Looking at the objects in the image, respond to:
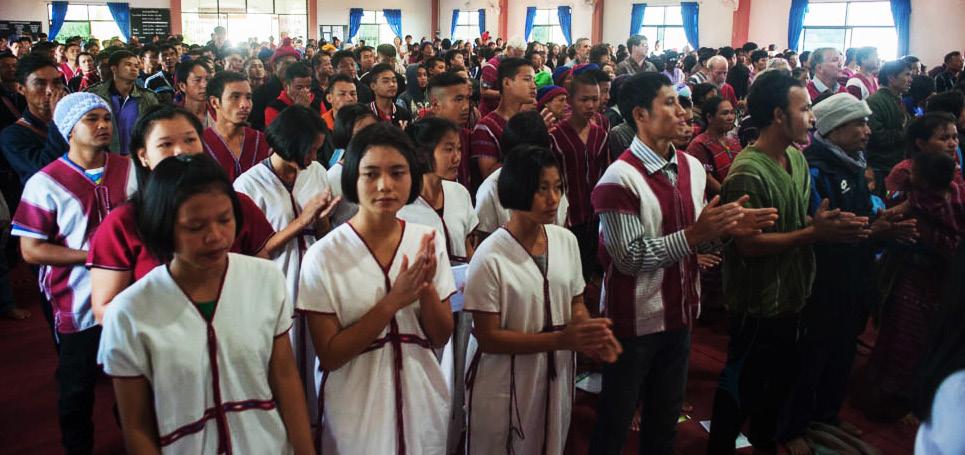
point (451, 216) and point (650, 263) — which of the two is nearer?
point (650, 263)

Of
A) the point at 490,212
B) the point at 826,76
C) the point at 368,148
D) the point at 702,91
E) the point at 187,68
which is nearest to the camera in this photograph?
the point at 368,148

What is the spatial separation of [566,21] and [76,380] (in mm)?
20031

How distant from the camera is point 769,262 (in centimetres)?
242

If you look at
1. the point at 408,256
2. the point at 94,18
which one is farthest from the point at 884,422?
the point at 94,18

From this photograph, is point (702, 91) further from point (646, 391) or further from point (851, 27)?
point (851, 27)

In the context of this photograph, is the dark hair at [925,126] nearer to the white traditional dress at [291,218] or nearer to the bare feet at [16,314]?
the white traditional dress at [291,218]

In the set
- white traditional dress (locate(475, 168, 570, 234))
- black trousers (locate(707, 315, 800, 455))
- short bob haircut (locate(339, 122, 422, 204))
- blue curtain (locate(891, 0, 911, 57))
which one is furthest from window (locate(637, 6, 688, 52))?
short bob haircut (locate(339, 122, 422, 204))

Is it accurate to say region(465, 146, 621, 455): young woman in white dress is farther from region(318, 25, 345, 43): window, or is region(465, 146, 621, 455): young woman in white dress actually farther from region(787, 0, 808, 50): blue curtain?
region(318, 25, 345, 43): window

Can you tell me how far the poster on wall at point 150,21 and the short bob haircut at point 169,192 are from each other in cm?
2198

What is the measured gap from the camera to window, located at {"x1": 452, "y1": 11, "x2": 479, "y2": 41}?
79.0ft

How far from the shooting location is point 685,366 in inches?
91.0

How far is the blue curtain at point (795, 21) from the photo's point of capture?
15453 mm

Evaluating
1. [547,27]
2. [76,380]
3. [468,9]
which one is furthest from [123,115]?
[468,9]

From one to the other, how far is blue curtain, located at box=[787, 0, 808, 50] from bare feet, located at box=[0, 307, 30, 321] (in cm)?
1551
